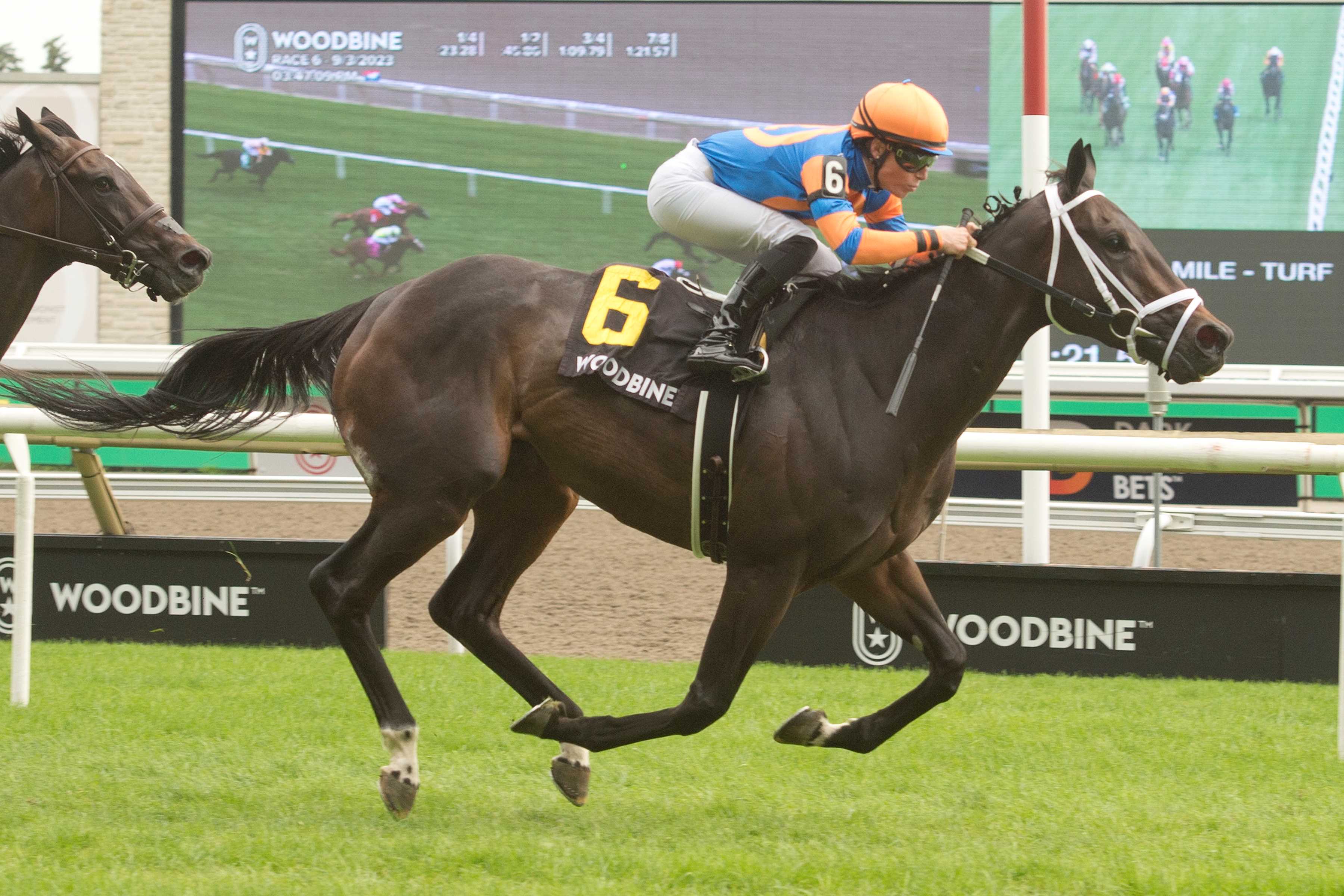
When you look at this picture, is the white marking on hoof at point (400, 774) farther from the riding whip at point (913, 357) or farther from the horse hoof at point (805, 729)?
the riding whip at point (913, 357)

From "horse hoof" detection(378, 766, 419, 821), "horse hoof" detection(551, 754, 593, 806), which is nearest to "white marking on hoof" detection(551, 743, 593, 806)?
"horse hoof" detection(551, 754, 593, 806)

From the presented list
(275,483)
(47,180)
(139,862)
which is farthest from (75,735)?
(275,483)

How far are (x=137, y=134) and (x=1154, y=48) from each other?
1075cm

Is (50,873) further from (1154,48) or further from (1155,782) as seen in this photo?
(1154,48)

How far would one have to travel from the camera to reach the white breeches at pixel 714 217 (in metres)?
3.83

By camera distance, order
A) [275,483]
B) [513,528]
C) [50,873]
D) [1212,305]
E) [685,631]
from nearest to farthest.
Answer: [50,873] → [513,528] → [685,631] → [275,483] → [1212,305]

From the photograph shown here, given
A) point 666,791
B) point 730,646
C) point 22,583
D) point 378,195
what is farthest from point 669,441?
point 378,195

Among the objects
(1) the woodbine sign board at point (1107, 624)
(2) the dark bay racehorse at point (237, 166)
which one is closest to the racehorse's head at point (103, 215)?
(1) the woodbine sign board at point (1107, 624)

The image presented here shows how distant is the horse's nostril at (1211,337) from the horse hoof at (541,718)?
176cm

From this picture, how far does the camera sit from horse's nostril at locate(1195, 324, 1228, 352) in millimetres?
3373

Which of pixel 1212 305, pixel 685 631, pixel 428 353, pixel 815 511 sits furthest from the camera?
pixel 1212 305

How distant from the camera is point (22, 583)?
474 cm

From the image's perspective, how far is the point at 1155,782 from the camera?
4000 mm

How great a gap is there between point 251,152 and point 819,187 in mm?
12994
